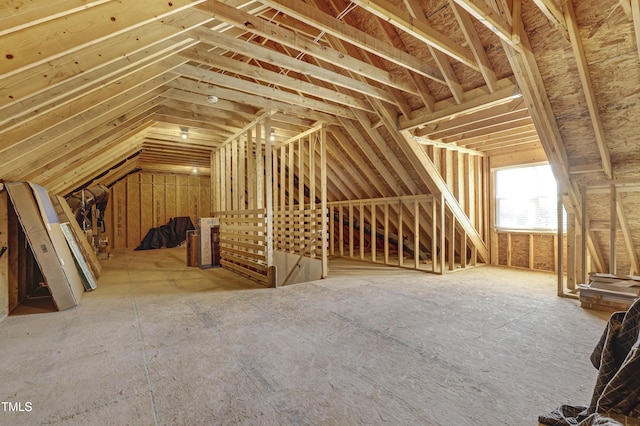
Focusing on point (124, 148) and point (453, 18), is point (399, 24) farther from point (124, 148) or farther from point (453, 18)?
point (124, 148)

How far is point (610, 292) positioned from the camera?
3.15 metres

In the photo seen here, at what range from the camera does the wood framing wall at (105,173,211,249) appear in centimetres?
948

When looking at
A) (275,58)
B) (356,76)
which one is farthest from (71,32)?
(356,76)

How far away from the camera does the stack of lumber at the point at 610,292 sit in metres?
3.06

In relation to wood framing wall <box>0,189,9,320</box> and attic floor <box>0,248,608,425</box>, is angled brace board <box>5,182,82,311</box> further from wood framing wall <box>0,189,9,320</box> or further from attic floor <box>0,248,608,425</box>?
attic floor <box>0,248,608,425</box>

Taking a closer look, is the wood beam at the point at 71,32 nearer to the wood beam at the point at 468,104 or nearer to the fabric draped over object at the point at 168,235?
the wood beam at the point at 468,104

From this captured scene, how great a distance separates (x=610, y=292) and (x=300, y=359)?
3.48 meters

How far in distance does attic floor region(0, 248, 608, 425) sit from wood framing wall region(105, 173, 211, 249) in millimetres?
6777

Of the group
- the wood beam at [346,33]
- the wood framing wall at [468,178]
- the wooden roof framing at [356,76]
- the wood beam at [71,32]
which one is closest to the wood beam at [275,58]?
the wooden roof framing at [356,76]

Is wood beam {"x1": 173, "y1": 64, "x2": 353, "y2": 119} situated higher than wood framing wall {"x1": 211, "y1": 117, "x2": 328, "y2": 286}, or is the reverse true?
wood beam {"x1": 173, "y1": 64, "x2": 353, "y2": 119}

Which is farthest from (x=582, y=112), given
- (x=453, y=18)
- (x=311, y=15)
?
(x=311, y=15)

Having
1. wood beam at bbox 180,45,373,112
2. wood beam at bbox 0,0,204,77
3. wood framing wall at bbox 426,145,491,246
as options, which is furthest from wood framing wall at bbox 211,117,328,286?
wood beam at bbox 0,0,204,77

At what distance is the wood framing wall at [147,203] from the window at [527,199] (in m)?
9.58

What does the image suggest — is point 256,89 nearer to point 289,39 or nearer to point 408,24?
point 289,39
